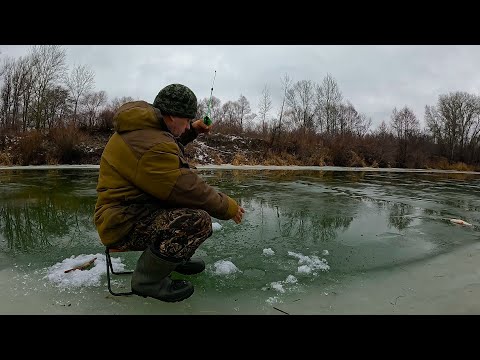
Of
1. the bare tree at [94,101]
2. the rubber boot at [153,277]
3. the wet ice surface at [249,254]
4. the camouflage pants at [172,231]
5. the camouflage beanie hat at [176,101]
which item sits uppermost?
the bare tree at [94,101]

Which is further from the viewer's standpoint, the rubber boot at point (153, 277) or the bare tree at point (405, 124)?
the bare tree at point (405, 124)

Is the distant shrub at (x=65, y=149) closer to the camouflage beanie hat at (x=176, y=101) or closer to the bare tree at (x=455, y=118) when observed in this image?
the camouflage beanie hat at (x=176, y=101)

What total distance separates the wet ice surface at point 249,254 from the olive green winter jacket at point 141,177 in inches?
25.7

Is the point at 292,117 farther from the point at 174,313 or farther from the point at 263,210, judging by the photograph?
the point at 174,313

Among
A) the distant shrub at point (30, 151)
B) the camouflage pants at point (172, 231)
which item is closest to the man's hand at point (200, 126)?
the camouflage pants at point (172, 231)

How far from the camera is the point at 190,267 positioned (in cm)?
293

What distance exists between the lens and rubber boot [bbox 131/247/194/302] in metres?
2.27

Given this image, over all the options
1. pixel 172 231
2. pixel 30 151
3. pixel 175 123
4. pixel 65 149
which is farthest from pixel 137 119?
pixel 30 151

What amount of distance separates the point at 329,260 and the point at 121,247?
213 cm

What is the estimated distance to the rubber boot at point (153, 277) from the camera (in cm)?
227

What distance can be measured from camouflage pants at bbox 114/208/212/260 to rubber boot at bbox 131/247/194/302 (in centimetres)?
7

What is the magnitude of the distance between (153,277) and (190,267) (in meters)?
0.66

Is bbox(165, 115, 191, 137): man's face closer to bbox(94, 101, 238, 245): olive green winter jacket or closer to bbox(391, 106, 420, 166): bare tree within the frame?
bbox(94, 101, 238, 245): olive green winter jacket
